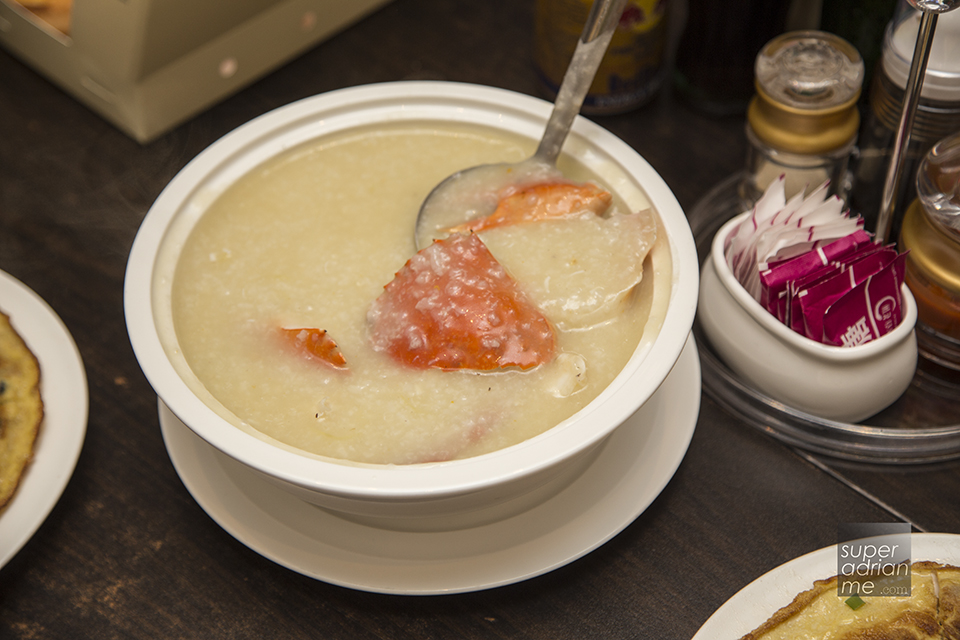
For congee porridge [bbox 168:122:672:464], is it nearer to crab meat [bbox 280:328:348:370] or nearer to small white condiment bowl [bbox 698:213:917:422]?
crab meat [bbox 280:328:348:370]

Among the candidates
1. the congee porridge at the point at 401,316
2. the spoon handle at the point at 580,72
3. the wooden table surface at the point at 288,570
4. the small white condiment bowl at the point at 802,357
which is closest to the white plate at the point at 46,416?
the wooden table surface at the point at 288,570

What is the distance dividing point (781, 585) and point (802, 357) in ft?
0.91

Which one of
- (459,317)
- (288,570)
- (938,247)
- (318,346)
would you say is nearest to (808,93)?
(938,247)

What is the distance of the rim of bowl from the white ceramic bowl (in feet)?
0.39

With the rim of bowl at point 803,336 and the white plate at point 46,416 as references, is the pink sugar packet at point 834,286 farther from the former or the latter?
the white plate at point 46,416

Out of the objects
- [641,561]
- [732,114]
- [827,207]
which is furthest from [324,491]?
[732,114]

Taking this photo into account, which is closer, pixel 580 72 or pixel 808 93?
pixel 580 72

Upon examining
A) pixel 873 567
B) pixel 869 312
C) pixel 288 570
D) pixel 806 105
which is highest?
pixel 806 105

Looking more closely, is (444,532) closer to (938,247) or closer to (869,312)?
(869,312)

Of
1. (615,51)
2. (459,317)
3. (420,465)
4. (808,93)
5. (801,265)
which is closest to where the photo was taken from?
(420,465)

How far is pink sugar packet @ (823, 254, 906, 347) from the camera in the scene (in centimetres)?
99

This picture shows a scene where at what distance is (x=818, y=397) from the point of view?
102cm

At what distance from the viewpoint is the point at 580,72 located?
103cm

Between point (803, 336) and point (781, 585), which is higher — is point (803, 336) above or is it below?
above
